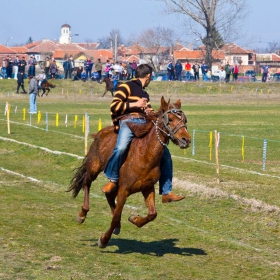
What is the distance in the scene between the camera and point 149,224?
42.0 feet

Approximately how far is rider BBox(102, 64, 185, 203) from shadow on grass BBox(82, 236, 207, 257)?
2.53 feet

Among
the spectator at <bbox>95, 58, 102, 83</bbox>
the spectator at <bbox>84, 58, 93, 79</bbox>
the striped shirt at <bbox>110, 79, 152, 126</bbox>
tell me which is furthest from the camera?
the spectator at <bbox>84, 58, 93, 79</bbox>

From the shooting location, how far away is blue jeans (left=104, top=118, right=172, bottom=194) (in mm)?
10281

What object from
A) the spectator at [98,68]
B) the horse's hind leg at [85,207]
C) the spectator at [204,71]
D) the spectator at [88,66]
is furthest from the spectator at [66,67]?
the horse's hind leg at [85,207]

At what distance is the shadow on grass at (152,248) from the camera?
1070 cm

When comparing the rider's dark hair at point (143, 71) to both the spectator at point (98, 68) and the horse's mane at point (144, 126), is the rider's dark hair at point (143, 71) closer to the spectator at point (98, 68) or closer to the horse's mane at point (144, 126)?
the horse's mane at point (144, 126)

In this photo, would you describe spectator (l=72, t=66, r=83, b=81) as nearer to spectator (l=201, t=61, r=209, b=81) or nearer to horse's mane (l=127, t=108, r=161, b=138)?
spectator (l=201, t=61, r=209, b=81)

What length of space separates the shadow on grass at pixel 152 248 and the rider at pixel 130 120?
0.77m

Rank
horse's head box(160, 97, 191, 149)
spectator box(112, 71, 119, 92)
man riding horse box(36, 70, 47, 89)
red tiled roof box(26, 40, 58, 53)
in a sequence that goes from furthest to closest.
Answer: red tiled roof box(26, 40, 58, 53) → spectator box(112, 71, 119, 92) → man riding horse box(36, 70, 47, 89) → horse's head box(160, 97, 191, 149)

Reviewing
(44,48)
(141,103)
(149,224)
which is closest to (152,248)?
(149,224)

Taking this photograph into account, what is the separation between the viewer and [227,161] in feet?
71.2

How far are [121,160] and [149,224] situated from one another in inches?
109

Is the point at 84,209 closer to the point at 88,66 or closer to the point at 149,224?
the point at 149,224

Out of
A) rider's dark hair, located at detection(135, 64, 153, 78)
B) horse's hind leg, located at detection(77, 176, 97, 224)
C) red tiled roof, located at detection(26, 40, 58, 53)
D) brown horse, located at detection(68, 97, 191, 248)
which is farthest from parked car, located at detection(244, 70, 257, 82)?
red tiled roof, located at detection(26, 40, 58, 53)
